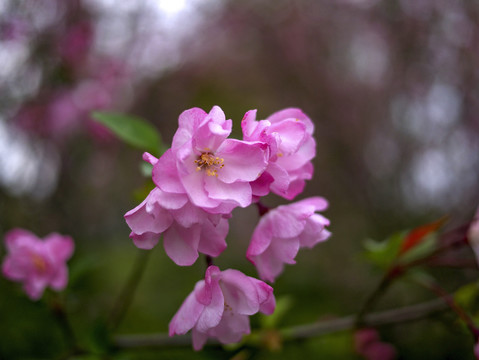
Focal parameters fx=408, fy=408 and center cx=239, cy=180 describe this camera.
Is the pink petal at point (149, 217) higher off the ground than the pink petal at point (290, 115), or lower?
lower

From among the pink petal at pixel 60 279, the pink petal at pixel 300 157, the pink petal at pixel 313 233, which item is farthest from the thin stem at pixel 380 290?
the pink petal at pixel 60 279

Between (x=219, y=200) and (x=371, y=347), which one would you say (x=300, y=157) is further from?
(x=371, y=347)

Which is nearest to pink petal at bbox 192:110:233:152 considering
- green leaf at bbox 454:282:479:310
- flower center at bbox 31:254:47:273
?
flower center at bbox 31:254:47:273

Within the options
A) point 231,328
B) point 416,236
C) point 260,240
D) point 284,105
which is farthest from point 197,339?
point 284,105

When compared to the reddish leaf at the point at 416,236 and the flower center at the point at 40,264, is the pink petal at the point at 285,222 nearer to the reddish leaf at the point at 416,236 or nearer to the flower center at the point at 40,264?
the reddish leaf at the point at 416,236

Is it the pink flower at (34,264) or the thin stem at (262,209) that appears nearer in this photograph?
the thin stem at (262,209)

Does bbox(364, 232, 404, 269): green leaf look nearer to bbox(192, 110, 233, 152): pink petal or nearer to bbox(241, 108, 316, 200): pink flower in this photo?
bbox(241, 108, 316, 200): pink flower

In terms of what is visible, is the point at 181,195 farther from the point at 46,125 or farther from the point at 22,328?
the point at 46,125
